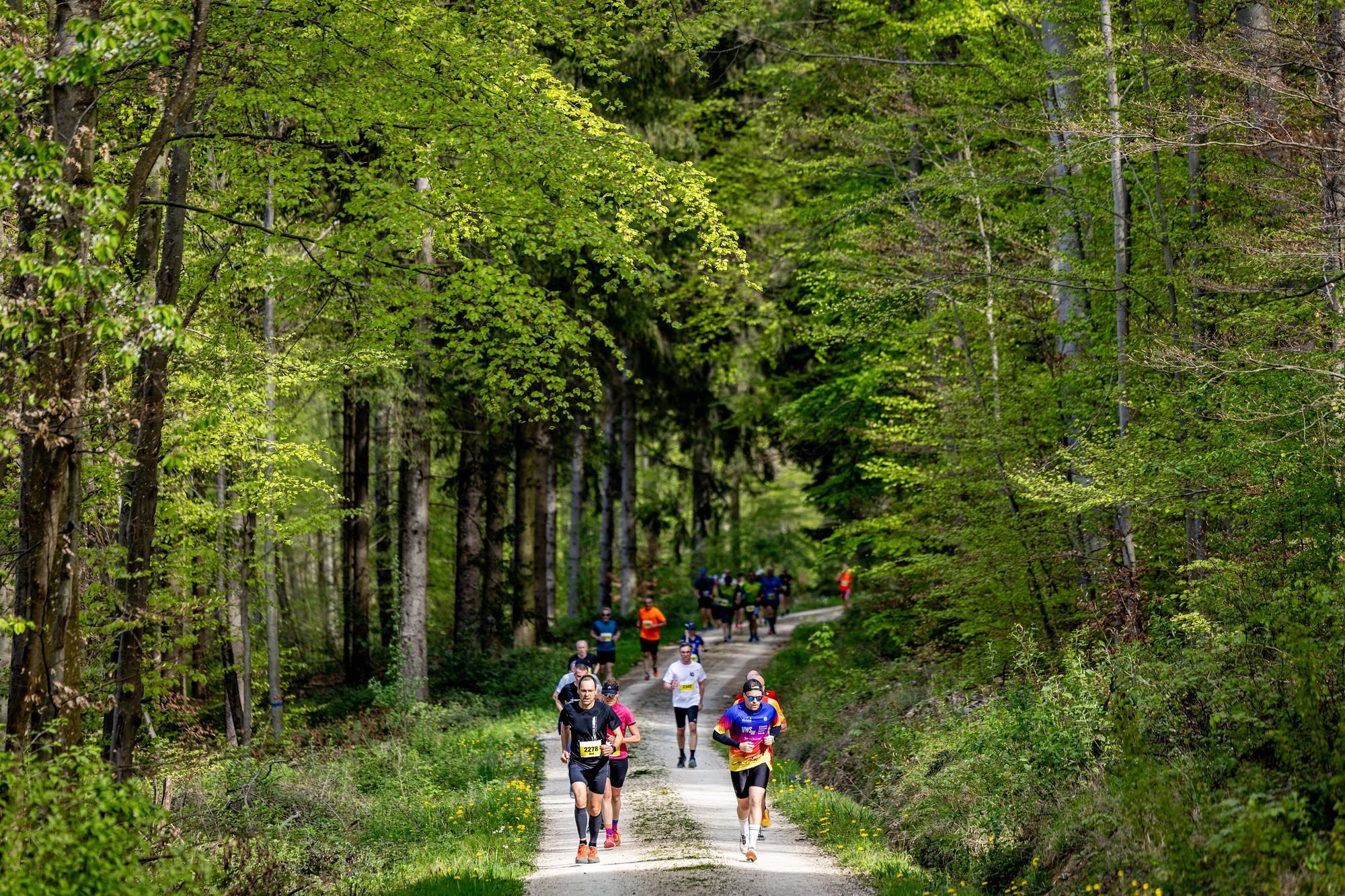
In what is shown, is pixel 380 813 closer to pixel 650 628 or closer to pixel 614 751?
pixel 614 751

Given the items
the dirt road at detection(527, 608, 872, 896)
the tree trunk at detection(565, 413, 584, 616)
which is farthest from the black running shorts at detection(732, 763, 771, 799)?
the tree trunk at detection(565, 413, 584, 616)

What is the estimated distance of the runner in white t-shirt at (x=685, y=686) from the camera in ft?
51.0

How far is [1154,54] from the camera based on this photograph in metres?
12.5

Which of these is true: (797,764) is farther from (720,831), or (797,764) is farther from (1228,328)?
(1228,328)

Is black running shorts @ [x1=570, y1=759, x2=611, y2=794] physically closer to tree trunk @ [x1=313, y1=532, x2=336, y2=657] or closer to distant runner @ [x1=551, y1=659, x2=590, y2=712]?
distant runner @ [x1=551, y1=659, x2=590, y2=712]

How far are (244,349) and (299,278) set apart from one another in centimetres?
110

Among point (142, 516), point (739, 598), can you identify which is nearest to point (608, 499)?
point (739, 598)

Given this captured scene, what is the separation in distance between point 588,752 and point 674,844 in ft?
4.43

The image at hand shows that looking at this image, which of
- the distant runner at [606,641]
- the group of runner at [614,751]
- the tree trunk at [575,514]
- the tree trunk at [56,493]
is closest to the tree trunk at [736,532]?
the tree trunk at [575,514]

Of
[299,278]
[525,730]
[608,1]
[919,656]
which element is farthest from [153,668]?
[919,656]

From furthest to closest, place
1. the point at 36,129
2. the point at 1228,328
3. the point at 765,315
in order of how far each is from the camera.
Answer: the point at 765,315
the point at 1228,328
the point at 36,129

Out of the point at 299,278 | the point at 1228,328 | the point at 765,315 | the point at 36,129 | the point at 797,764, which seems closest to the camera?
the point at 36,129

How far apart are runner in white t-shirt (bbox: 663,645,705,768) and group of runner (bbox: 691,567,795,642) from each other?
14.7 metres

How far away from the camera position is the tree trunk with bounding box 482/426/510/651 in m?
25.0
